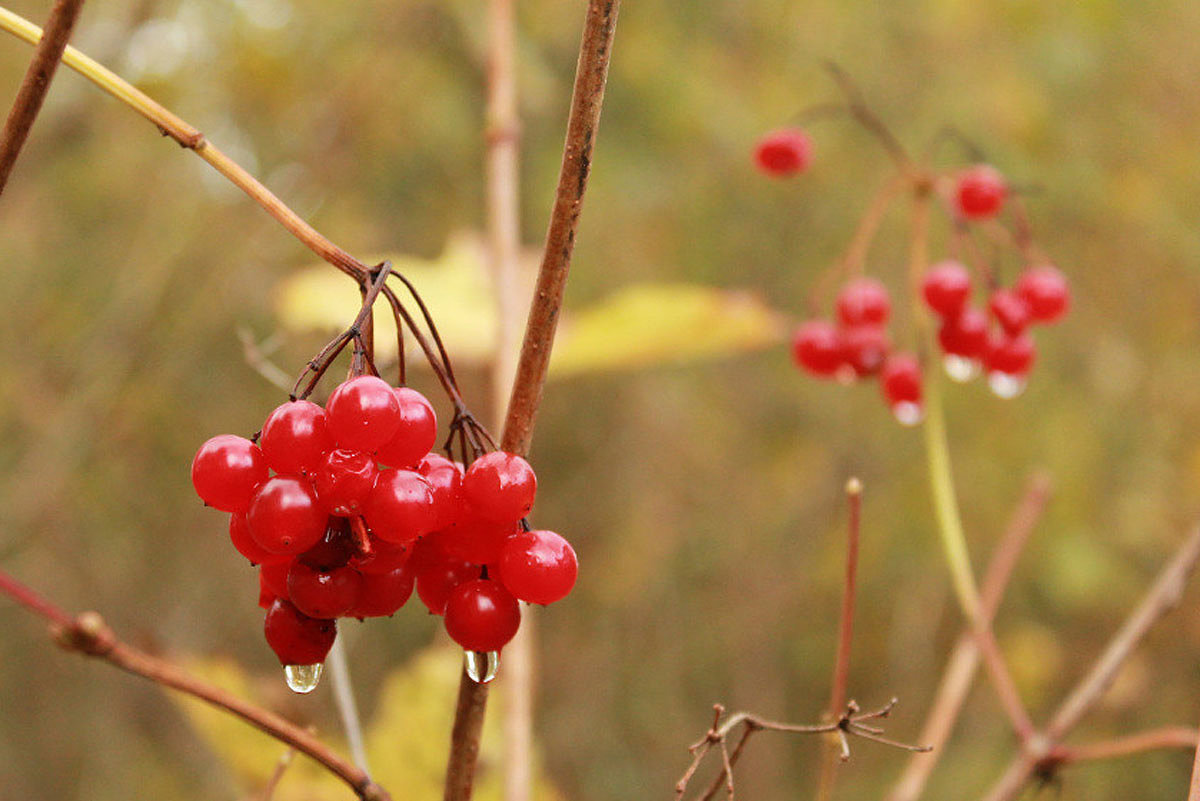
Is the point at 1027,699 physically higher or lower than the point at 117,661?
higher

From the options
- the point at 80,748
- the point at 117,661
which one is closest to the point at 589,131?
the point at 117,661

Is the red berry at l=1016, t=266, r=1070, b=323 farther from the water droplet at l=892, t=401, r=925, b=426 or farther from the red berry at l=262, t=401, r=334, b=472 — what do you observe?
the red berry at l=262, t=401, r=334, b=472

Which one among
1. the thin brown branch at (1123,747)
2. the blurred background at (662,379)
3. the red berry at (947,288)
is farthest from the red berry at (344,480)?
the blurred background at (662,379)

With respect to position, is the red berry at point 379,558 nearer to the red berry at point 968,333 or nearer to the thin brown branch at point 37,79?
the thin brown branch at point 37,79

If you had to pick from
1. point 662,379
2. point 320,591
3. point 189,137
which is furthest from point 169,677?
point 662,379

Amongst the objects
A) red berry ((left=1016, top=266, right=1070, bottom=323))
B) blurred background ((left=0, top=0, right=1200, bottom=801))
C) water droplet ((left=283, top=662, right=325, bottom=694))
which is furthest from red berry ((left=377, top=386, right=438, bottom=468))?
blurred background ((left=0, top=0, right=1200, bottom=801))

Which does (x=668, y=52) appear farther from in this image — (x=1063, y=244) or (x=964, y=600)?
(x=964, y=600)

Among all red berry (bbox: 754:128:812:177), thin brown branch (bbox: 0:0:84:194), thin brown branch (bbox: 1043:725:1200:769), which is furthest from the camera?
red berry (bbox: 754:128:812:177)

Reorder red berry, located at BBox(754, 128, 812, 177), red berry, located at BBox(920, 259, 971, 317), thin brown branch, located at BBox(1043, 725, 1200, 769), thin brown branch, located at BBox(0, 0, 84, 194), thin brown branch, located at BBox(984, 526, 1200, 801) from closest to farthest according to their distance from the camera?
thin brown branch, located at BBox(0, 0, 84, 194)
thin brown branch, located at BBox(1043, 725, 1200, 769)
thin brown branch, located at BBox(984, 526, 1200, 801)
red berry, located at BBox(920, 259, 971, 317)
red berry, located at BBox(754, 128, 812, 177)
